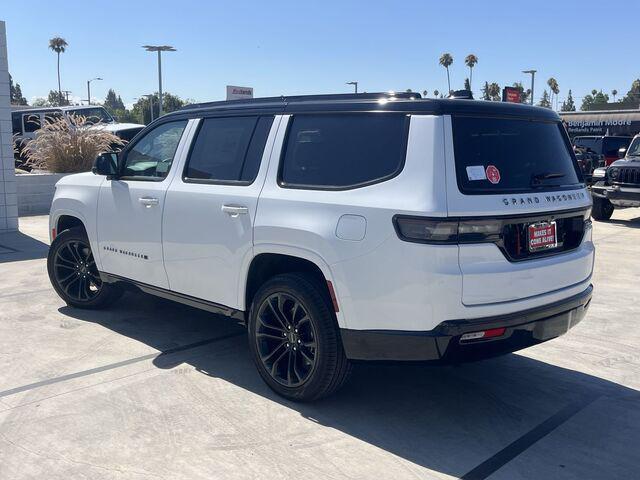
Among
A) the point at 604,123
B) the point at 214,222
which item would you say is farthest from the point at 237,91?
the point at 604,123

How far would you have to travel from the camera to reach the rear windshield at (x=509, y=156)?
3.69 metres

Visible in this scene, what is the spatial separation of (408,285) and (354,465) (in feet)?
3.28

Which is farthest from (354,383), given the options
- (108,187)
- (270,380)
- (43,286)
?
(43,286)

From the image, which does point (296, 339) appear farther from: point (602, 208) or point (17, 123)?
point (17, 123)

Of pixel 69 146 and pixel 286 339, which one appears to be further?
pixel 69 146

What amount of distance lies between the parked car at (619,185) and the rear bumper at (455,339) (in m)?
10.6

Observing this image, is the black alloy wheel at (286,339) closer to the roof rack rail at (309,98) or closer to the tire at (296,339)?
the tire at (296,339)

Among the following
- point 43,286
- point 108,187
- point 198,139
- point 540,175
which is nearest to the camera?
point 540,175

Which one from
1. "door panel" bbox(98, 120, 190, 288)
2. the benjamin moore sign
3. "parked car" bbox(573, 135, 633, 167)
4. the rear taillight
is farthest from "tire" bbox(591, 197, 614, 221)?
the benjamin moore sign

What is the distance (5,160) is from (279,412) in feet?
30.6

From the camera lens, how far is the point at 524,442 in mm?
3793

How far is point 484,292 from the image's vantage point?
358 cm

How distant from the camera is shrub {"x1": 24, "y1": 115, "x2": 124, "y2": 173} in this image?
14.4 metres

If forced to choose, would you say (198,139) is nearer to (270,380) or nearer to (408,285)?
(270,380)
